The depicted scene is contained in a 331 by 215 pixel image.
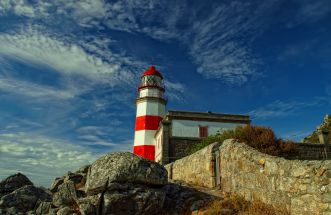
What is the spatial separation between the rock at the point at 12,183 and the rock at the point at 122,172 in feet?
19.9

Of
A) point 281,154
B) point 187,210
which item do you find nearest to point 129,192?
point 187,210

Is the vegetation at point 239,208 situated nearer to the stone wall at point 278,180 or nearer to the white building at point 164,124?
the stone wall at point 278,180

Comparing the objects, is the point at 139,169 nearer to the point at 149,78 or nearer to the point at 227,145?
the point at 227,145

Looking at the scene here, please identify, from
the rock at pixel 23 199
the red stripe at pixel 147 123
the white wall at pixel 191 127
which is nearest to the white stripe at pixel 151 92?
the red stripe at pixel 147 123

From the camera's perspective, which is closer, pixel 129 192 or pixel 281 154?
pixel 129 192

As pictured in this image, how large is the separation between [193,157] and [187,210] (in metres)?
4.35

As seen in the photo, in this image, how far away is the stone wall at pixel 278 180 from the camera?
4.95m

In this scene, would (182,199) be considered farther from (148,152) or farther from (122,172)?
(148,152)

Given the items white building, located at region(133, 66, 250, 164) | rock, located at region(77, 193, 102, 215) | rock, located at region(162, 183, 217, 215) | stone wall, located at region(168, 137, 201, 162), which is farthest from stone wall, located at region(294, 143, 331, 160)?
rock, located at region(77, 193, 102, 215)

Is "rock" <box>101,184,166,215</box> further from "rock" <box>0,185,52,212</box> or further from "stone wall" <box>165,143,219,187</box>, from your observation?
"rock" <box>0,185,52,212</box>

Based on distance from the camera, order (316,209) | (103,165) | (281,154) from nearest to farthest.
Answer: (316,209), (103,165), (281,154)

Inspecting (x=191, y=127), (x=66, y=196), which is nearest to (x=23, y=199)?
(x=66, y=196)

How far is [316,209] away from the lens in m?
4.97

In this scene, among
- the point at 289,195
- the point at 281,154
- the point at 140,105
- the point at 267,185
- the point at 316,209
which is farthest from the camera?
the point at 140,105
